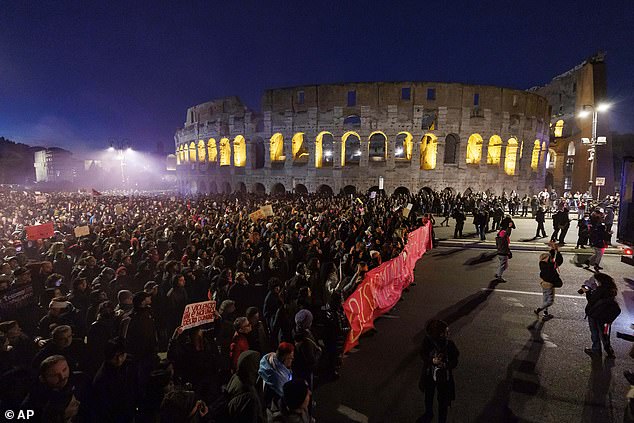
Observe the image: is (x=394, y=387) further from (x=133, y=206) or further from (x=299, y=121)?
(x=299, y=121)

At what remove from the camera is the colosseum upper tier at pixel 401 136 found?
33875mm

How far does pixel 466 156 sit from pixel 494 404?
113ft

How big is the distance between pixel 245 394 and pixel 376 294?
15.8 ft

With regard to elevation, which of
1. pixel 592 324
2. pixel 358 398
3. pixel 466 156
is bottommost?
pixel 358 398

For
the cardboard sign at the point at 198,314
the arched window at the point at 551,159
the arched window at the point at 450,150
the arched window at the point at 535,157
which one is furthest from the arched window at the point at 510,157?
the cardboard sign at the point at 198,314

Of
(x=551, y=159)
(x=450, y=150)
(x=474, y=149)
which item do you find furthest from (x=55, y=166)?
(x=551, y=159)

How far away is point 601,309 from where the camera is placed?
559 centimetres

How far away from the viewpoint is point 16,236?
11.2 metres

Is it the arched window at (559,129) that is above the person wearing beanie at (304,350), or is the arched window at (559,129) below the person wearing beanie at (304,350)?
above

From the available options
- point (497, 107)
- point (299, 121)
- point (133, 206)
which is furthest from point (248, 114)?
point (497, 107)

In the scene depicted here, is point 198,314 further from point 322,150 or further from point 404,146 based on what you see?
point 404,146

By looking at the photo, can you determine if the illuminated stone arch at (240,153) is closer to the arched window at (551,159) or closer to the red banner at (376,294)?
the red banner at (376,294)

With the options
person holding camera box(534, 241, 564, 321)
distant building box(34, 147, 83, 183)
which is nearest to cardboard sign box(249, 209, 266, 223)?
person holding camera box(534, 241, 564, 321)

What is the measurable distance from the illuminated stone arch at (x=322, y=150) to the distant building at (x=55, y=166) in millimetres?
65251
